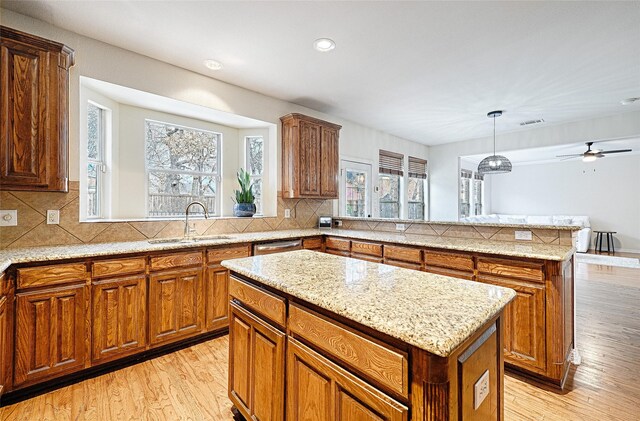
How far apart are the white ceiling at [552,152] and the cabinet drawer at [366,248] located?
4141 millimetres

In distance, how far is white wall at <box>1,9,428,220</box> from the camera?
2.42 meters

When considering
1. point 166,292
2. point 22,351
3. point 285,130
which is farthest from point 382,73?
point 22,351

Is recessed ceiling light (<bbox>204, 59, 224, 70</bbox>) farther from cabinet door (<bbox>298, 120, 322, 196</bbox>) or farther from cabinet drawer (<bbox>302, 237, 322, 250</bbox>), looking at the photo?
cabinet drawer (<bbox>302, 237, 322, 250</bbox>)

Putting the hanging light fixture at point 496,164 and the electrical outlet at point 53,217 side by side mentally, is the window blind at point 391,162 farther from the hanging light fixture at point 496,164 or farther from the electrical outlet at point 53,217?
the electrical outlet at point 53,217

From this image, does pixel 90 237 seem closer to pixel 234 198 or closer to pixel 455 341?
pixel 234 198

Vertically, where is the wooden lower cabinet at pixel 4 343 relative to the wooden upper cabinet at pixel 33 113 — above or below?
below

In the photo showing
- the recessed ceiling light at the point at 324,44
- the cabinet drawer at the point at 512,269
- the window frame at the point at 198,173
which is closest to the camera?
the cabinet drawer at the point at 512,269

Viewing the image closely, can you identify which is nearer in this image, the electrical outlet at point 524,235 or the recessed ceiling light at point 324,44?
the recessed ceiling light at point 324,44

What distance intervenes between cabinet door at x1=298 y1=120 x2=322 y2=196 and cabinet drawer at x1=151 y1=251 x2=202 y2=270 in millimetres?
1629

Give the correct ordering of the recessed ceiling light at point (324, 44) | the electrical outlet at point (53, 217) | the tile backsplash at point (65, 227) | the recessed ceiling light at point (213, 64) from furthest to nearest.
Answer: the recessed ceiling light at point (213, 64), the recessed ceiling light at point (324, 44), the electrical outlet at point (53, 217), the tile backsplash at point (65, 227)

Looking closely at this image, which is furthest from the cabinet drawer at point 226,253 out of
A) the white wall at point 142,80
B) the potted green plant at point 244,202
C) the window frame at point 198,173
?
→ the white wall at point 142,80

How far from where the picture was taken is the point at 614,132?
14.3ft

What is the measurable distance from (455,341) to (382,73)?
10.00 feet

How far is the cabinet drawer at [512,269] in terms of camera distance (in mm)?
2082
